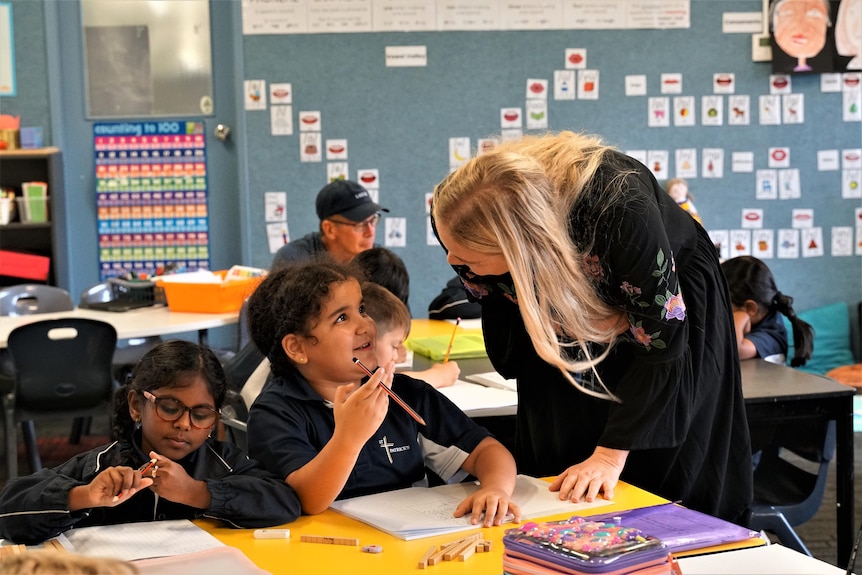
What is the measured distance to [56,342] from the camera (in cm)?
384

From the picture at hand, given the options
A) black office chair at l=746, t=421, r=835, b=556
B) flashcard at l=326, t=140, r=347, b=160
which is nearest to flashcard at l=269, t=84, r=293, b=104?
flashcard at l=326, t=140, r=347, b=160

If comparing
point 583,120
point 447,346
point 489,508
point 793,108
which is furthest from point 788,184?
point 489,508

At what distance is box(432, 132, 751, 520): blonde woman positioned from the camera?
156 centimetres

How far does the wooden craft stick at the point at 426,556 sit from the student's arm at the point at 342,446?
0.24 m

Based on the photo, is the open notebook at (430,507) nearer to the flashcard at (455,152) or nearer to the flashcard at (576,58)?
the flashcard at (455,152)

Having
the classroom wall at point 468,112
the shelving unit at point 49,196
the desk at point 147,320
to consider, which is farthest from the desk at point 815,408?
the shelving unit at point 49,196

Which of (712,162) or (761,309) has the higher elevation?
(712,162)

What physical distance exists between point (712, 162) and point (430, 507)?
192 inches

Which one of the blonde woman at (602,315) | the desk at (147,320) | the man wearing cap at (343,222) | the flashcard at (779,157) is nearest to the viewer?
the blonde woman at (602,315)

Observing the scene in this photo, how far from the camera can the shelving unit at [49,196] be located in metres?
5.95

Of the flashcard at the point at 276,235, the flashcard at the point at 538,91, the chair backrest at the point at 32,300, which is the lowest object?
the chair backrest at the point at 32,300

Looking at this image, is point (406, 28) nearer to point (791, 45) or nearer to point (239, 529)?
point (791, 45)

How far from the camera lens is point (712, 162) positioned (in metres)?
6.07

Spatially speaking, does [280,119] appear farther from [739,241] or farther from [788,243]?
[788,243]
